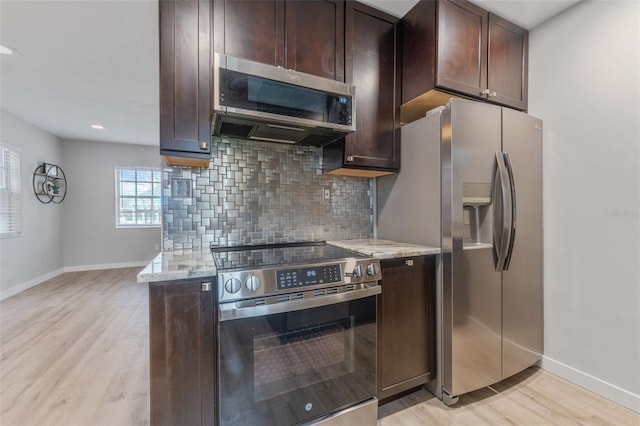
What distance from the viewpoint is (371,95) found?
205 cm

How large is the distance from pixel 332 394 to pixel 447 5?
2485 millimetres

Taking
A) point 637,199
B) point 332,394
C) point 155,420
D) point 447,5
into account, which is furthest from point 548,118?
point 155,420

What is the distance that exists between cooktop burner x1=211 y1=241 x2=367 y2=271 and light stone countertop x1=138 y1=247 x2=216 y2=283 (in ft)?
0.18

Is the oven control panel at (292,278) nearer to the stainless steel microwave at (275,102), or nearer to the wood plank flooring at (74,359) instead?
the stainless steel microwave at (275,102)

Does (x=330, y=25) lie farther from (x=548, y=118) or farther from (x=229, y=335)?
(x=229, y=335)

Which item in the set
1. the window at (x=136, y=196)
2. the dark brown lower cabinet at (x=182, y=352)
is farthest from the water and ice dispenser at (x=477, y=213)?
the window at (x=136, y=196)

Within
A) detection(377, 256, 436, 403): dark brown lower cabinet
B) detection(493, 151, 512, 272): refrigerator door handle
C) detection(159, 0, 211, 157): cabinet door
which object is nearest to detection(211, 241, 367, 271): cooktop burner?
detection(377, 256, 436, 403): dark brown lower cabinet

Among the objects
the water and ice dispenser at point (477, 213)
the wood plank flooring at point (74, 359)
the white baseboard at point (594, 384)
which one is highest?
the water and ice dispenser at point (477, 213)

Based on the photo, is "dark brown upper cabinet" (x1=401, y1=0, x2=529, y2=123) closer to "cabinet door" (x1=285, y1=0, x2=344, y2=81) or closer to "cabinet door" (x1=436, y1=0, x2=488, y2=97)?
"cabinet door" (x1=436, y1=0, x2=488, y2=97)

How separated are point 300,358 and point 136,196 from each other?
636 centimetres

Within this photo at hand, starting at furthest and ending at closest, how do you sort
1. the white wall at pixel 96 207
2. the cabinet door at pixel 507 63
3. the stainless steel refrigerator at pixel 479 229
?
the white wall at pixel 96 207, the cabinet door at pixel 507 63, the stainless steel refrigerator at pixel 479 229

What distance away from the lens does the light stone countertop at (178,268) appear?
1.15 m

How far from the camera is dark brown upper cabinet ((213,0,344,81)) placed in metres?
1.63

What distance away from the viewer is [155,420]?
1.17 meters
